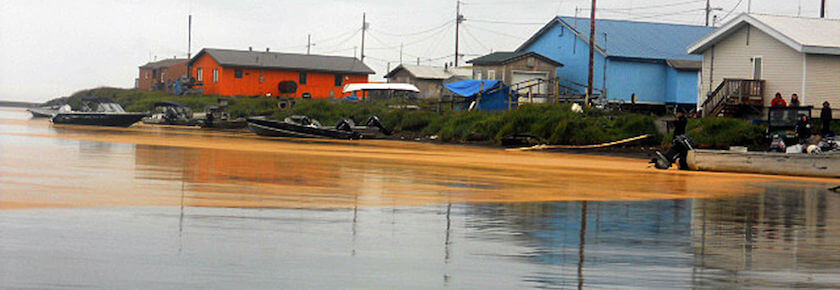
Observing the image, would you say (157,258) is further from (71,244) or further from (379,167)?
(379,167)

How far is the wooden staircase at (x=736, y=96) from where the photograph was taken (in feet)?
140

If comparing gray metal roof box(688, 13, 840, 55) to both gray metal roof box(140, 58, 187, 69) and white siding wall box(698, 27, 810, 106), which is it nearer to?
white siding wall box(698, 27, 810, 106)

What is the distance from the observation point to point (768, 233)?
13398mm

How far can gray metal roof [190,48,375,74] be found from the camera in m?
89.1

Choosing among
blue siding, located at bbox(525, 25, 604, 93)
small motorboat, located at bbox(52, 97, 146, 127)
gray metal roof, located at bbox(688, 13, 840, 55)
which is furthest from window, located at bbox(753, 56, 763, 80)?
small motorboat, located at bbox(52, 97, 146, 127)

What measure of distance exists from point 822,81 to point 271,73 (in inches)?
2218

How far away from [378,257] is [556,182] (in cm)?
1259

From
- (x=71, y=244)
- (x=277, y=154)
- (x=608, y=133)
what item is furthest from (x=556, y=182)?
(x=608, y=133)

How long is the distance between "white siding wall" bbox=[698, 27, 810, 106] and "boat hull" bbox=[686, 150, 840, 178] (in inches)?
588

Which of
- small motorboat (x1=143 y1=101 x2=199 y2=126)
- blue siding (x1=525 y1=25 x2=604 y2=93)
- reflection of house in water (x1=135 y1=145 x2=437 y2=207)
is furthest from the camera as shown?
small motorboat (x1=143 y1=101 x2=199 y2=126)

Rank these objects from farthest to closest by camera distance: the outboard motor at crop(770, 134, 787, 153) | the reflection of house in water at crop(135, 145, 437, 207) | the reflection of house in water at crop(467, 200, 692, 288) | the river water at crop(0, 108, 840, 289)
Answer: the outboard motor at crop(770, 134, 787, 153) < the reflection of house in water at crop(135, 145, 437, 207) < the reflection of house in water at crop(467, 200, 692, 288) < the river water at crop(0, 108, 840, 289)

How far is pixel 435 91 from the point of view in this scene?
93562 mm

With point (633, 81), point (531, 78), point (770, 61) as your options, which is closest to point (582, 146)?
point (770, 61)

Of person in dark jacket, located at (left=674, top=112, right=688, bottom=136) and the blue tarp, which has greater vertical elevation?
the blue tarp
